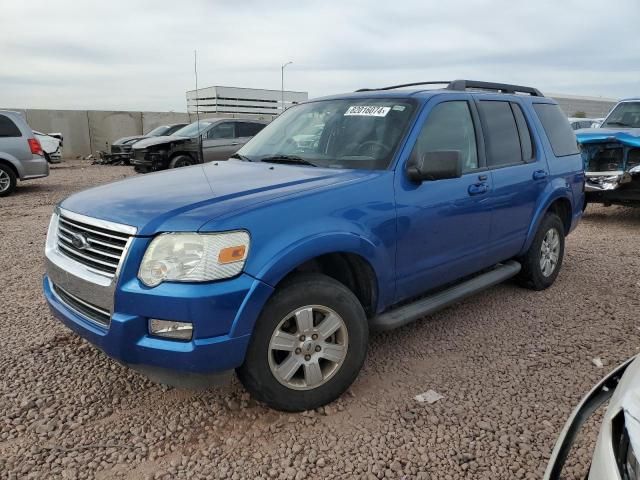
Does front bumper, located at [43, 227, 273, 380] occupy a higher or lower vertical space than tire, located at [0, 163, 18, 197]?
higher

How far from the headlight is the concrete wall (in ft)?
80.8

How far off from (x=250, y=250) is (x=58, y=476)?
1388 mm

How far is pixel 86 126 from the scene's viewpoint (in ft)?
80.9

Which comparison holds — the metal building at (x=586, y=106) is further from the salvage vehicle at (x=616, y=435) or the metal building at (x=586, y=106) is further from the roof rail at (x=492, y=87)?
the salvage vehicle at (x=616, y=435)

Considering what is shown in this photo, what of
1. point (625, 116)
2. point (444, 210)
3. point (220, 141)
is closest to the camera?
point (444, 210)

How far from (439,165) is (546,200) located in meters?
2.05

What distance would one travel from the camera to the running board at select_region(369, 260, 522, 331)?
3.25 metres

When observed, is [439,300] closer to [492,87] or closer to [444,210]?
[444,210]

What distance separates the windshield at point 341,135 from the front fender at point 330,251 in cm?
62

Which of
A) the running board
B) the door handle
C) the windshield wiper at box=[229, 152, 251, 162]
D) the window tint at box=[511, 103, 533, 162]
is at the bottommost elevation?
the running board

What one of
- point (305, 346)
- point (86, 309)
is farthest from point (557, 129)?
point (86, 309)

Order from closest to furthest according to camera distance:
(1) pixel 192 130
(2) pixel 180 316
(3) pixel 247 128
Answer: (2) pixel 180 316
(3) pixel 247 128
(1) pixel 192 130

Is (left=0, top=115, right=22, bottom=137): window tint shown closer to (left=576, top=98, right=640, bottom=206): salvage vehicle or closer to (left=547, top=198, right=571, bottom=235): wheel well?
(left=547, top=198, right=571, bottom=235): wheel well

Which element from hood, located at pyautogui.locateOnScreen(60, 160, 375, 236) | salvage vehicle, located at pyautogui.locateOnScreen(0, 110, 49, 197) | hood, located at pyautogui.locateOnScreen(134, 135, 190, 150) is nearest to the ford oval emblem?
hood, located at pyautogui.locateOnScreen(60, 160, 375, 236)
